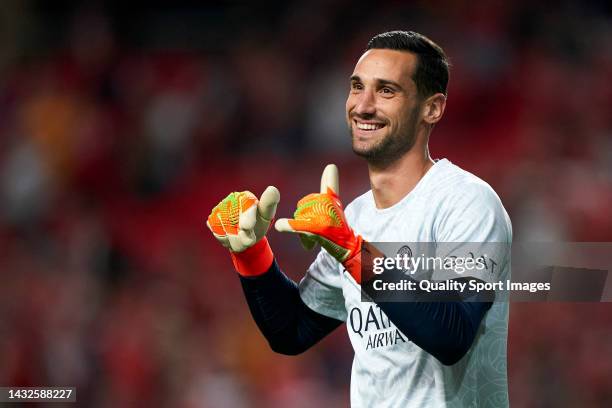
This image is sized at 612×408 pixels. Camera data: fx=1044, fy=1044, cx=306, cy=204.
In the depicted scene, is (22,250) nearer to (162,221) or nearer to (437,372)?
(162,221)

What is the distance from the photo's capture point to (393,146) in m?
2.97

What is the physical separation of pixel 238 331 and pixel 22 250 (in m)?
1.83

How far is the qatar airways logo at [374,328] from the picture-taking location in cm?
286

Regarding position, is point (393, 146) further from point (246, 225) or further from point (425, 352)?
point (425, 352)

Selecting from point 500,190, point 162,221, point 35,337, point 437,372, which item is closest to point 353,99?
point 437,372

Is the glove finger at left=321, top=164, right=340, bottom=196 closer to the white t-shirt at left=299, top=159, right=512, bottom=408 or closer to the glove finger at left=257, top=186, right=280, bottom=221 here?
the glove finger at left=257, top=186, right=280, bottom=221

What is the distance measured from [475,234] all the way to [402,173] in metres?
0.37

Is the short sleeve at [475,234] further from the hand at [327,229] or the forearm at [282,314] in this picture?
the forearm at [282,314]

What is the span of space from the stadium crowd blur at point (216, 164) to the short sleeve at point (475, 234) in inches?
111

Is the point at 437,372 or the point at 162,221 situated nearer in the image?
the point at 437,372

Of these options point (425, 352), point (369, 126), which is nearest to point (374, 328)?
point (425, 352)

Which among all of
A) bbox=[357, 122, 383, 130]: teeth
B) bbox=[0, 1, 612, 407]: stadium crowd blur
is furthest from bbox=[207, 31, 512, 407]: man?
bbox=[0, 1, 612, 407]: stadium crowd blur

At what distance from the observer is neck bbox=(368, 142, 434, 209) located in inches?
118

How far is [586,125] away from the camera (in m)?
6.61
